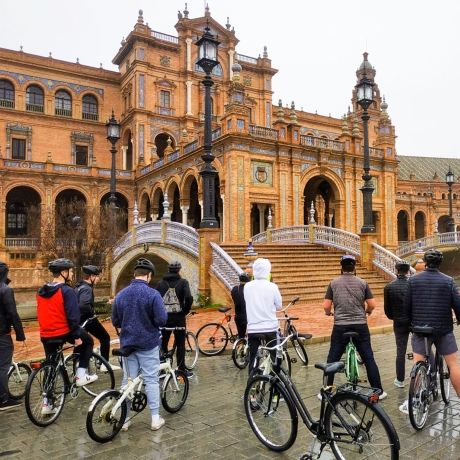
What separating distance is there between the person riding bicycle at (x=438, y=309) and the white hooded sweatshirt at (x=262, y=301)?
5.56ft

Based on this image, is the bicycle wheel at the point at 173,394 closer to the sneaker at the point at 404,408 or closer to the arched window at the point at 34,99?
the sneaker at the point at 404,408

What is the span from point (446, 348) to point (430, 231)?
4792 cm

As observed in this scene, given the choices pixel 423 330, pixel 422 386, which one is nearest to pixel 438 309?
pixel 423 330

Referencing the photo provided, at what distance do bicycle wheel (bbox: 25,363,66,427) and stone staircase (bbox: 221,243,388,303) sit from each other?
11058 millimetres

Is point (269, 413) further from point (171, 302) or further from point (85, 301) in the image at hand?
point (85, 301)

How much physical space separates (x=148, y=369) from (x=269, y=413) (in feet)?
4.59

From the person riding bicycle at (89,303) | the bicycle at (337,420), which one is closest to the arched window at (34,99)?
the person riding bicycle at (89,303)

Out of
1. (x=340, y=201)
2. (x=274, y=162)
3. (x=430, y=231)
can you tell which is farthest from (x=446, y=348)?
(x=430, y=231)

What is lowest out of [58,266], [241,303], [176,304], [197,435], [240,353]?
[197,435]

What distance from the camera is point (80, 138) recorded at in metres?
40.2

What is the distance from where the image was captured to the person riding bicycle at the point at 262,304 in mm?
5574

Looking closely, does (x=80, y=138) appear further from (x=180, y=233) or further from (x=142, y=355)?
(x=142, y=355)

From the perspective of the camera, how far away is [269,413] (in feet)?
15.6

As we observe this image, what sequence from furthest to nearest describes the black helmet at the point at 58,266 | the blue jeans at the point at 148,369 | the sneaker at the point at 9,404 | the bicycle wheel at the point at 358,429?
1. the sneaker at the point at 9,404
2. the black helmet at the point at 58,266
3. the blue jeans at the point at 148,369
4. the bicycle wheel at the point at 358,429
